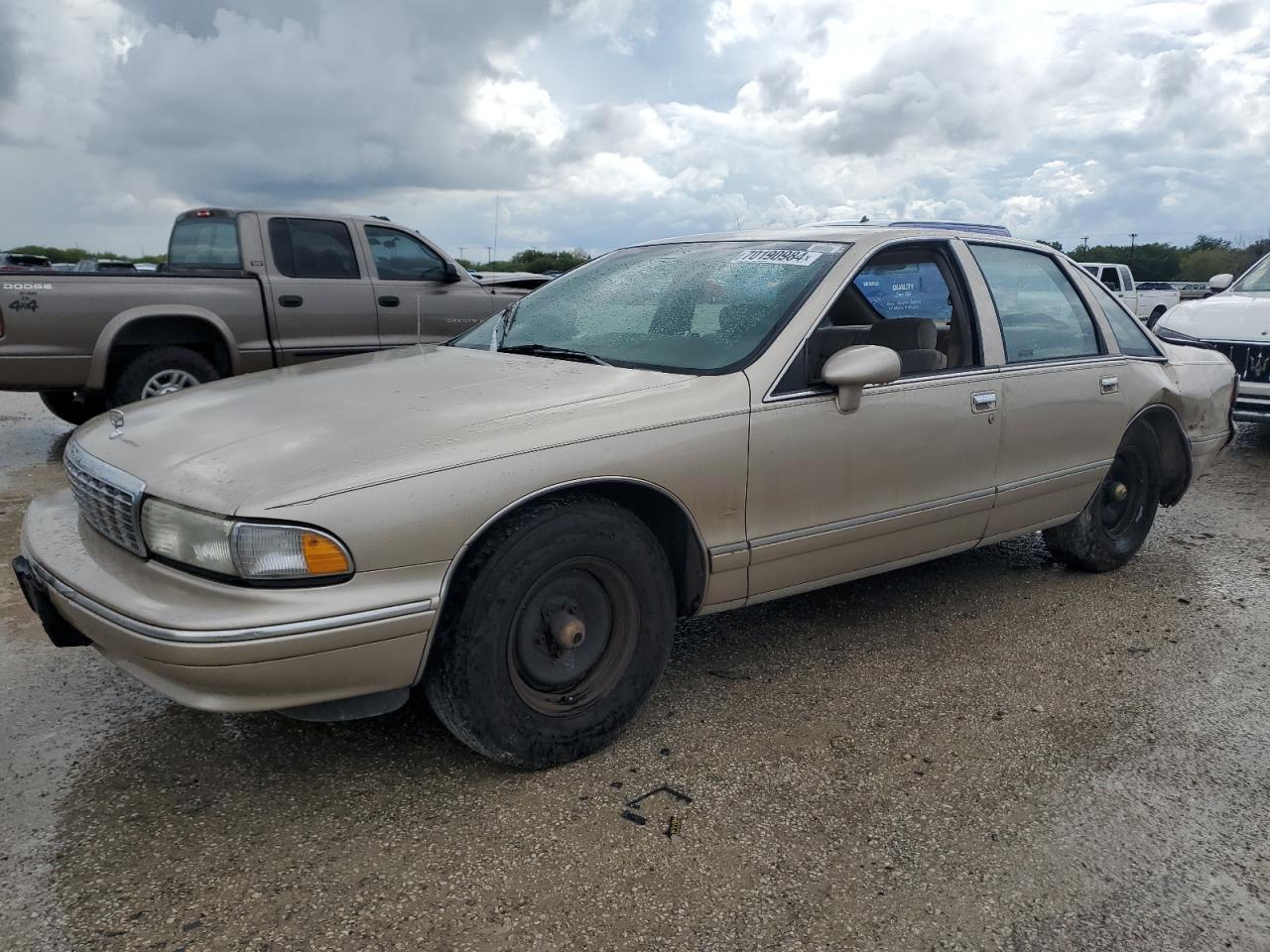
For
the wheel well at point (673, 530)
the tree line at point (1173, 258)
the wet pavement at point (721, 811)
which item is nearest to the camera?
the wet pavement at point (721, 811)

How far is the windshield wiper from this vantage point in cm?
336

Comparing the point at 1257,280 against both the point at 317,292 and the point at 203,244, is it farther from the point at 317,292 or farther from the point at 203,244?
the point at 203,244

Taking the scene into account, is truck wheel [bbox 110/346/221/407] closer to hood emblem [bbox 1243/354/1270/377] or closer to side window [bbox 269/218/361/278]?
side window [bbox 269/218/361/278]

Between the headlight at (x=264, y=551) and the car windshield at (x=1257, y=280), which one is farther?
the car windshield at (x=1257, y=280)

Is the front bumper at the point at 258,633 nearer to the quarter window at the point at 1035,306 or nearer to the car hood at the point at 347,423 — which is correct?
the car hood at the point at 347,423

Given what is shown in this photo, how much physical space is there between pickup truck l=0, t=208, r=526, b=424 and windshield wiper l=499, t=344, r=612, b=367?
2.81 metres

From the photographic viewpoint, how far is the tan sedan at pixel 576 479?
2.39 metres

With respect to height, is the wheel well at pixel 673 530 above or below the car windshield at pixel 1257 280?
below

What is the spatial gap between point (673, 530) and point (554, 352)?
83 cm

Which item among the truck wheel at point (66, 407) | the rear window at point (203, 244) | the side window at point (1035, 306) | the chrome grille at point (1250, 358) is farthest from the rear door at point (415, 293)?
the chrome grille at point (1250, 358)

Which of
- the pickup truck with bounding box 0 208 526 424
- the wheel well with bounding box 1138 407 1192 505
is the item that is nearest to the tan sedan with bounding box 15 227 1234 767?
the wheel well with bounding box 1138 407 1192 505

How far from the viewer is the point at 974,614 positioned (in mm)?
4207

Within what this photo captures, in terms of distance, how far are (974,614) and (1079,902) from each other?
1940 millimetres

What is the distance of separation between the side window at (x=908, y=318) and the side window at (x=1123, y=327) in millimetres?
833
